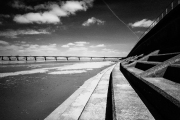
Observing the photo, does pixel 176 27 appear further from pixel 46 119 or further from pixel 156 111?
pixel 46 119

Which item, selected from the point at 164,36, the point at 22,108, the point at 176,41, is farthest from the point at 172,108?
the point at 164,36

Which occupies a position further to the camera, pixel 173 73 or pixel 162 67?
pixel 162 67

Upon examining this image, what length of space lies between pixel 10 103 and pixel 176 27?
7.46 m

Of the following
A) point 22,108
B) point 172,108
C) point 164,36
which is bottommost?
point 22,108

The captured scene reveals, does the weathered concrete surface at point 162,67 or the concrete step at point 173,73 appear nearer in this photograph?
the concrete step at point 173,73

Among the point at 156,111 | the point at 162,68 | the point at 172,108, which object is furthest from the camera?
the point at 162,68

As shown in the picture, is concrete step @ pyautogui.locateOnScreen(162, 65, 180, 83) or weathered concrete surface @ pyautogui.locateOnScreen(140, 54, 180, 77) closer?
concrete step @ pyautogui.locateOnScreen(162, 65, 180, 83)

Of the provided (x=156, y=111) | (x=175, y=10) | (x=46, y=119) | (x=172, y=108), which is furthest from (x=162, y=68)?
(x=175, y=10)

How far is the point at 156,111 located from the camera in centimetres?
145

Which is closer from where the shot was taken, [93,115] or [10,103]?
[93,115]

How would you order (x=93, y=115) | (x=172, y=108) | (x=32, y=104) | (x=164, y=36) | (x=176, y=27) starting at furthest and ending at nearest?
(x=164, y=36) → (x=176, y=27) → (x=32, y=104) → (x=93, y=115) → (x=172, y=108)

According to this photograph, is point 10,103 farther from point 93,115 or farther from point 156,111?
point 156,111

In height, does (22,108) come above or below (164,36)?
below

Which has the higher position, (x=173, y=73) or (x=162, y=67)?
(x=162, y=67)
